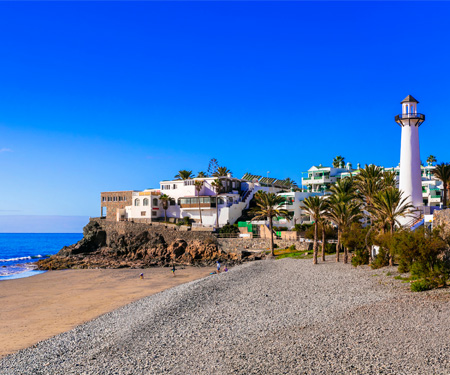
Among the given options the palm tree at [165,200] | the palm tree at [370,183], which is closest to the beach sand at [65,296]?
the palm tree at [370,183]

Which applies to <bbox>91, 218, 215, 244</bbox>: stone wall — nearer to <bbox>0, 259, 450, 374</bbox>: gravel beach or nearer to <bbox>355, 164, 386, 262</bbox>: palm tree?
<bbox>355, 164, 386, 262</bbox>: palm tree

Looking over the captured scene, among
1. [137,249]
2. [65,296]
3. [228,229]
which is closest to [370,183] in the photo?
[228,229]

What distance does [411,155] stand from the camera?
146ft

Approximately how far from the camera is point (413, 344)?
15.5 m

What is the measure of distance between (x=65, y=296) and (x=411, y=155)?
3978 centimetres

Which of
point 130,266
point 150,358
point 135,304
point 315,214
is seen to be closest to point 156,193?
point 130,266

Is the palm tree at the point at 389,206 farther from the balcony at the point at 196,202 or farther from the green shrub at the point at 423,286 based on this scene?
the balcony at the point at 196,202

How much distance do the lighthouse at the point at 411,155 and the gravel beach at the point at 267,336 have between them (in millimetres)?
17684

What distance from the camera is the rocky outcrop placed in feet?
205

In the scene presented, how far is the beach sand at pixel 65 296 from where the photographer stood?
26172 mm

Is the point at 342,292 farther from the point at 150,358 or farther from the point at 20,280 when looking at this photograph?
the point at 20,280

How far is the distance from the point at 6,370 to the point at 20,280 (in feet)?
123

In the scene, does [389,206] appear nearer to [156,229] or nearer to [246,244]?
[246,244]

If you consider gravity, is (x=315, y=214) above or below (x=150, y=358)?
above
